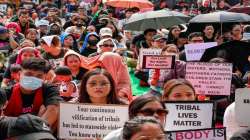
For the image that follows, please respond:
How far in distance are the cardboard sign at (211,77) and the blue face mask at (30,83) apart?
2573 millimetres

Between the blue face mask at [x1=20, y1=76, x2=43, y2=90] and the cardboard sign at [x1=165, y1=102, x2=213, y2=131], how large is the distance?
1.10 metres

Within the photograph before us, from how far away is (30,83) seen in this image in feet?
20.5

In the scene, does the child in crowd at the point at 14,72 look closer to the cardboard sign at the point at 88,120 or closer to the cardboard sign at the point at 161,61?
the cardboard sign at the point at 161,61

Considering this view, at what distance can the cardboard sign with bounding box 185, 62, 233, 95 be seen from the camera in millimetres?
8227

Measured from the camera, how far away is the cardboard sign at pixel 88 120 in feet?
20.0

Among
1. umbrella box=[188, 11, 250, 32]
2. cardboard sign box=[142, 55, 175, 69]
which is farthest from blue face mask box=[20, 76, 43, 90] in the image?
umbrella box=[188, 11, 250, 32]

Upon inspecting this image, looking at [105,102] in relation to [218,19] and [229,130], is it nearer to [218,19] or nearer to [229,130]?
[229,130]

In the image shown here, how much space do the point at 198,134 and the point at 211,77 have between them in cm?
308

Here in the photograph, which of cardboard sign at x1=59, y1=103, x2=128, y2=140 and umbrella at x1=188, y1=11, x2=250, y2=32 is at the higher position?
cardboard sign at x1=59, y1=103, x2=128, y2=140

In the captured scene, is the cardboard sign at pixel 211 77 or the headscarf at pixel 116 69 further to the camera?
the headscarf at pixel 116 69

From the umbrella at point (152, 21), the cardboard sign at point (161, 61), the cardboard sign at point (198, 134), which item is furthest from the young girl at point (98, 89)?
the umbrella at point (152, 21)

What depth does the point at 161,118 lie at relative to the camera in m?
5.27

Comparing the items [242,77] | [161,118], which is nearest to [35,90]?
[161,118]

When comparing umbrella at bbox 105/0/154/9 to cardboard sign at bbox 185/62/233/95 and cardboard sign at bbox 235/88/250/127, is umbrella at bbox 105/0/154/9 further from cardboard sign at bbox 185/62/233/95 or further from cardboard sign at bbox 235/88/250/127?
cardboard sign at bbox 235/88/250/127
